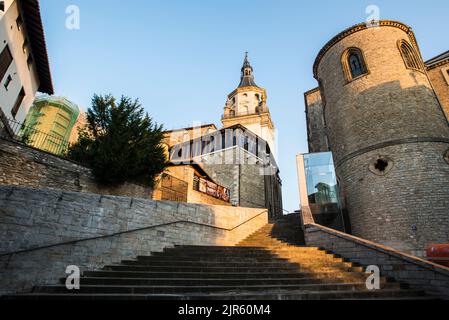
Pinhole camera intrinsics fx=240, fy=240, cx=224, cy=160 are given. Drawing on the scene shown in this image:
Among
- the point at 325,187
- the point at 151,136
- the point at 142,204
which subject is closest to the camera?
the point at 142,204

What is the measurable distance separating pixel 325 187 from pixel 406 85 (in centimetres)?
668

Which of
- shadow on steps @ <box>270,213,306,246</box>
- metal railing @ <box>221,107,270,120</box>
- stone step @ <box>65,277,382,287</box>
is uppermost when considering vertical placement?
metal railing @ <box>221,107,270,120</box>

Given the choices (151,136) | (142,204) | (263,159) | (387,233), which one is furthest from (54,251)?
(263,159)

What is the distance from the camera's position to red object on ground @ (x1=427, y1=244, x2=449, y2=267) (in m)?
5.95

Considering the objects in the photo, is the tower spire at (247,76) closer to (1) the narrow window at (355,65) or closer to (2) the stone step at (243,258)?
(1) the narrow window at (355,65)

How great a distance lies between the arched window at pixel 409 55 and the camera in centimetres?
1338

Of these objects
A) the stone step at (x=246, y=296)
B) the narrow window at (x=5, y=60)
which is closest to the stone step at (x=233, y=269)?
the stone step at (x=246, y=296)

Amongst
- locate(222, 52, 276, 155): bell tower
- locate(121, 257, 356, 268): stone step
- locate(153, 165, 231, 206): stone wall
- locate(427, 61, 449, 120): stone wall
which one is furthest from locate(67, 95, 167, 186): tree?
locate(222, 52, 276, 155): bell tower

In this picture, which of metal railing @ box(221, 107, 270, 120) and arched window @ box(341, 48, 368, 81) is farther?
metal railing @ box(221, 107, 270, 120)

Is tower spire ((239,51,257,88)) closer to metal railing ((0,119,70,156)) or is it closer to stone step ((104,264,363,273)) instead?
metal railing ((0,119,70,156))

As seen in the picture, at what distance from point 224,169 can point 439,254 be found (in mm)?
16313

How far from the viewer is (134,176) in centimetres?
1094

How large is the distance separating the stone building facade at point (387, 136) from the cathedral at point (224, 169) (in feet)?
20.7

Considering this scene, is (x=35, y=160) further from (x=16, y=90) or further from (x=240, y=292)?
(x=240, y=292)
